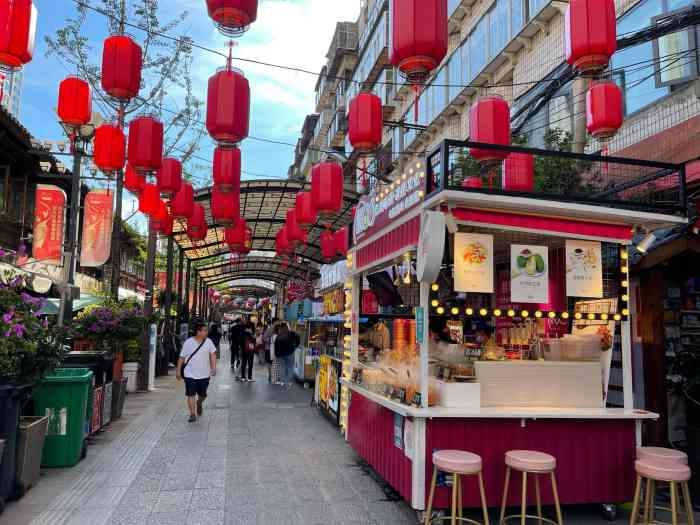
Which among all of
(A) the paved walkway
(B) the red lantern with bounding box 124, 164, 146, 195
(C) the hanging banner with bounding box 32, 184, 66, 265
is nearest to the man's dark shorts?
(A) the paved walkway

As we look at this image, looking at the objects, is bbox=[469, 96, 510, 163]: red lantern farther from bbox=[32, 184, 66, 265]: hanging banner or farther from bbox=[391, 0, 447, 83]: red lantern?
bbox=[32, 184, 66, 265]: hanging banner

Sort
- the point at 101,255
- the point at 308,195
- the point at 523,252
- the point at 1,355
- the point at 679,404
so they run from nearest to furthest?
the point at 1,355
the point at 523,252
the point at 679,404
the point at 308,195
the point at 101,255

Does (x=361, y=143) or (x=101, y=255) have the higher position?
(x=361, y=143)

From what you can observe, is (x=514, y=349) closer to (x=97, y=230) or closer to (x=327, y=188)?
(x=327, y=188)

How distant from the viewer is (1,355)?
5020 millimetres

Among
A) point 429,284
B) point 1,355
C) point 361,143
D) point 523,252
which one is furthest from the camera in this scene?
point 361,143

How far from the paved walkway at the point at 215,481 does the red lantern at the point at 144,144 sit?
4532 mm

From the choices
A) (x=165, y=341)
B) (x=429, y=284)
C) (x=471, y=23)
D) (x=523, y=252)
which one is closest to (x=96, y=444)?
(x=429, y=284)

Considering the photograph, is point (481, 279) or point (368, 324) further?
point (368, 324)

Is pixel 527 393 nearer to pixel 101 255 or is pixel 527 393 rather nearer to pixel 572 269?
pixel 572 269

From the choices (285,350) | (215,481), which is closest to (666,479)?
(215,481)

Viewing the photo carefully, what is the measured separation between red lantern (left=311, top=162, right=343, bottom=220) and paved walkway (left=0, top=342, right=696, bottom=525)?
4420 millimetres

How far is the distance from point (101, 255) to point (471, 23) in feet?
47.7

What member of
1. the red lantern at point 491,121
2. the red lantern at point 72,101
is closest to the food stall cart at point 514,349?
the red lantern at point 491,121
